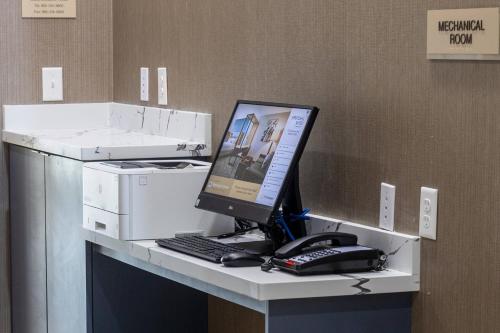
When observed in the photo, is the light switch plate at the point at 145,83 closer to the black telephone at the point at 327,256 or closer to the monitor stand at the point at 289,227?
the monitor stand at the point at 289,227

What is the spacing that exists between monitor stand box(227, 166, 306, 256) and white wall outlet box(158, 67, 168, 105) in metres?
1.12

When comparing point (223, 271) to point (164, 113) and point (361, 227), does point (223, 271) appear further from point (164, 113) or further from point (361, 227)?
point (164, 113)

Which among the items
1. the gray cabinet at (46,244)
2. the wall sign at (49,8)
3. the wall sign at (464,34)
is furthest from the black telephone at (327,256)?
the wall sign at (49,8)

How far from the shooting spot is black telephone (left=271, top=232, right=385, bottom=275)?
2299 mm

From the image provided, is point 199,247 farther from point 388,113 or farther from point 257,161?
point 388,113

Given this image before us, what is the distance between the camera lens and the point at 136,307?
10.6 feet

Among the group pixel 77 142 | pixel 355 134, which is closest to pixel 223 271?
pixel 355 134

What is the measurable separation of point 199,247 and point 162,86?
117 centimetres

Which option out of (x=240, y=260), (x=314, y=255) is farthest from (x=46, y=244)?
(x=314, y=255)

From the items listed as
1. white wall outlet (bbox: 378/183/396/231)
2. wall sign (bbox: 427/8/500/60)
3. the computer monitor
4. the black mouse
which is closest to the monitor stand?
the computer monitor

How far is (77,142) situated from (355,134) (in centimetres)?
113

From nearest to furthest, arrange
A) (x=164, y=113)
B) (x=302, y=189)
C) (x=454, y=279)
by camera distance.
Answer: (x=454, y=279) → (x=302, y=189) → (x=164, y=113)

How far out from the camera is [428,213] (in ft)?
7.69

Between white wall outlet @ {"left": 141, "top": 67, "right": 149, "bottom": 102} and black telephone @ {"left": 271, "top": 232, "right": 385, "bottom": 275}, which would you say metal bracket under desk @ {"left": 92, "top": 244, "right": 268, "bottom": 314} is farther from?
white wall outlet @ {"left": 141, "top": 67, "right": 149, "bottom": 102}
